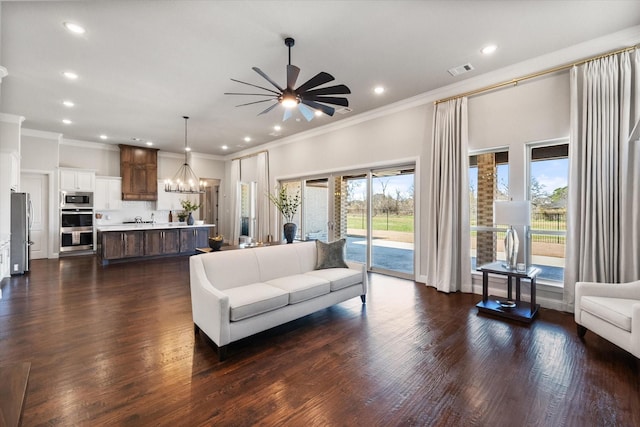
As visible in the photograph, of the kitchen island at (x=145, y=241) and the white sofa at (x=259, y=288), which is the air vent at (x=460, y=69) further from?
the kitchen island at (x=145, y=241)

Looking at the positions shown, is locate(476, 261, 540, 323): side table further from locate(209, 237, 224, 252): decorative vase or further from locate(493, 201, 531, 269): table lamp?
locate(209, 237, 224, 252): decorative vase

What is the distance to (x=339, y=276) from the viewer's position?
379cm

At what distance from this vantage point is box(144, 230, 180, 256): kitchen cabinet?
760cm

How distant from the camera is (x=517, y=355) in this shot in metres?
2.69

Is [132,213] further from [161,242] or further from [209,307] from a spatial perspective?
[209,307]

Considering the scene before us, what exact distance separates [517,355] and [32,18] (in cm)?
583

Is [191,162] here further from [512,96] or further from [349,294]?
[512,96]

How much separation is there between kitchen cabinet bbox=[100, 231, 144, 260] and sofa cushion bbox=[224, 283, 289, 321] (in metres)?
5.49

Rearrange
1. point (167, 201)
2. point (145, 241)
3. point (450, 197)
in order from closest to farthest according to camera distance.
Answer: point (450, 197) < point (145, 241) < point (167, 201)

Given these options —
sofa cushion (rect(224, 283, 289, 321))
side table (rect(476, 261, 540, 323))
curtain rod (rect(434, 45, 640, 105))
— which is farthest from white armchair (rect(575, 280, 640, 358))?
sofa cushion (rect(224, 283, 289, 321))

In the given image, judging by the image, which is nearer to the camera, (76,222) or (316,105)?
(316,105)

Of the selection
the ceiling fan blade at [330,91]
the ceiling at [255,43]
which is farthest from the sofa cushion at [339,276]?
the ceiling at [255,43]

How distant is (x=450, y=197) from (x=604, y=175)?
1.77 m

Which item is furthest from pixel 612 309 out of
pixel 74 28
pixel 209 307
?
pixel 74 28
